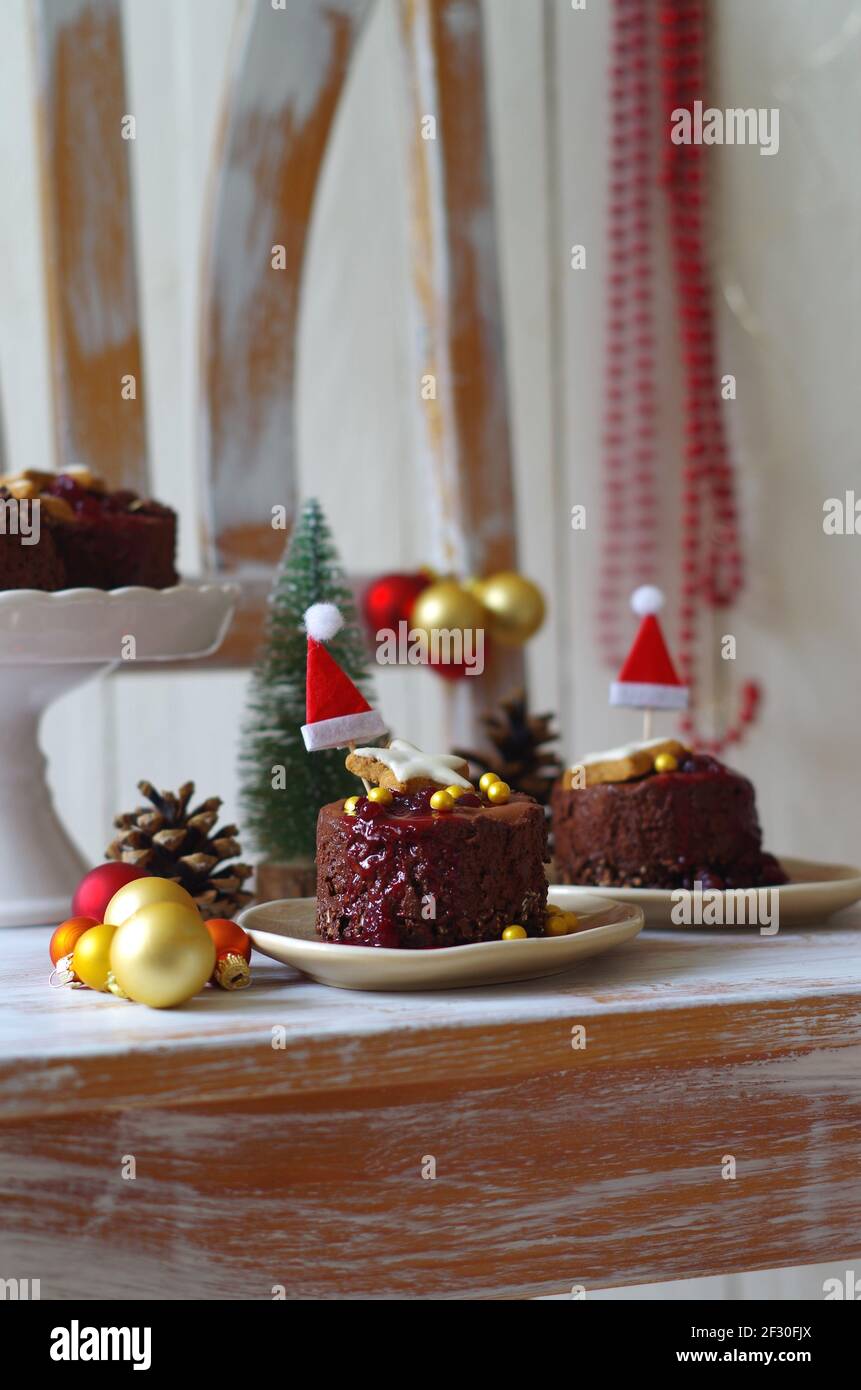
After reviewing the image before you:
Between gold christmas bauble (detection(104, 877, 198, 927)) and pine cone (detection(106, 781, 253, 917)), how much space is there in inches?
5.5

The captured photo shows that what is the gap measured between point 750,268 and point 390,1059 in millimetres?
1437

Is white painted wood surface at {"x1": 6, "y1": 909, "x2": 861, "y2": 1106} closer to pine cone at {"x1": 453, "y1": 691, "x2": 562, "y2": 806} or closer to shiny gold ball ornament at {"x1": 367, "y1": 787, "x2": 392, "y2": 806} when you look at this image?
shiny gold ball ornament at {"x1": 367, "y1": 787, "x2": 392, "y2": 806}

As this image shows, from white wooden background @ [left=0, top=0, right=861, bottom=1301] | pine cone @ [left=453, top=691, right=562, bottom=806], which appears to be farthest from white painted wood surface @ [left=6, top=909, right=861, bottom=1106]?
white wooden background @ [left=0, top=0, right=861, bottom=1301]

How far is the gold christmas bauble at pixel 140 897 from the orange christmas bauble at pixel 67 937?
0.03 m

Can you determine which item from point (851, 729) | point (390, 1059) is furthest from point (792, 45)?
point (390, 1059)

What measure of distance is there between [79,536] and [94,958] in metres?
0.30

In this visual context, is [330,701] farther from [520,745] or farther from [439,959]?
[520,745]

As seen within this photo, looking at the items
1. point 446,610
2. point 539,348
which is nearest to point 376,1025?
point 446,610

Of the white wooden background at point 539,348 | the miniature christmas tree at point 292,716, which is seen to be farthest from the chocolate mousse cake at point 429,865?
the white wooden background at point 539,348

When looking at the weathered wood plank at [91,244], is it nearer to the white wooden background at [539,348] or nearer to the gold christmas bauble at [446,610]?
the gold christmas bauble at [446,610]

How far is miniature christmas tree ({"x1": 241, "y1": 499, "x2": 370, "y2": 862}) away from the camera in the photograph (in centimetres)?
96

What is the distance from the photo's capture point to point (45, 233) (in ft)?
4.01

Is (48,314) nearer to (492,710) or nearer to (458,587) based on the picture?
(458,587)

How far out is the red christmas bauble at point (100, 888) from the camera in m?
0.78
